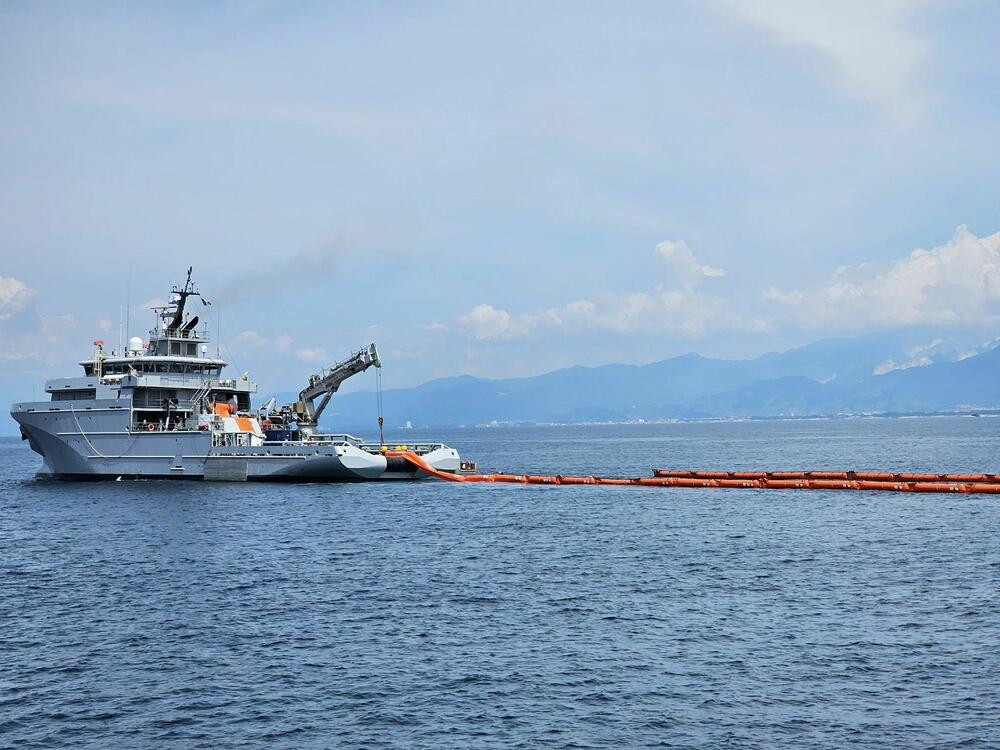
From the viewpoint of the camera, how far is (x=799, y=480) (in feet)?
260

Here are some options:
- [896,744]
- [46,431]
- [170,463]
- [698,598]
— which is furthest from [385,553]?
[46,431]

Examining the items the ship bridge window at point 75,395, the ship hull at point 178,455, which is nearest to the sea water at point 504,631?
the ship hull at point 178,455

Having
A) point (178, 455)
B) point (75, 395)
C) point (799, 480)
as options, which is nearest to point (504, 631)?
point (799, 480)

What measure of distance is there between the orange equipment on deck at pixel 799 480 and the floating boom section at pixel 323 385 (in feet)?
32.0

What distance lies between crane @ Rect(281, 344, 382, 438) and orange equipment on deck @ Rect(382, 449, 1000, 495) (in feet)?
32.1

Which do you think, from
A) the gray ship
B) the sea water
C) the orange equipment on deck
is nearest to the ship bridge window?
the gray ship

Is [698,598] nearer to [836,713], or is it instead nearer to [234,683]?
[836,713]

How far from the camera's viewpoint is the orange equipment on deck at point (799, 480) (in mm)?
71625

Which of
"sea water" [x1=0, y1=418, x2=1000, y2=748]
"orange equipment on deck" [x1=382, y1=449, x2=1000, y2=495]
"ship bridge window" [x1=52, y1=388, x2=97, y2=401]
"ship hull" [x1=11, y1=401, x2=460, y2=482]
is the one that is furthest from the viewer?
"ship bridge window" [x1=52, y1=388, x2=97, y2=401]

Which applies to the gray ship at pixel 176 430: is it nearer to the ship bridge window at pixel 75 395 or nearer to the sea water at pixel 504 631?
the ship bridge window at pixel 75 395

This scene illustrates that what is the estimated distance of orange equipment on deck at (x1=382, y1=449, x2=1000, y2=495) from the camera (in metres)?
71.6

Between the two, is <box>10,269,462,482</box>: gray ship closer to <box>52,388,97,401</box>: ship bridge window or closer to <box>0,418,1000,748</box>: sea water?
<box>52,388,97,401</box>: ship bridge window

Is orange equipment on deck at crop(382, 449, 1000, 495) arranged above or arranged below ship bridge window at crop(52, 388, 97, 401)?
below

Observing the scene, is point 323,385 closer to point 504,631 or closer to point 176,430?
point 176,430
